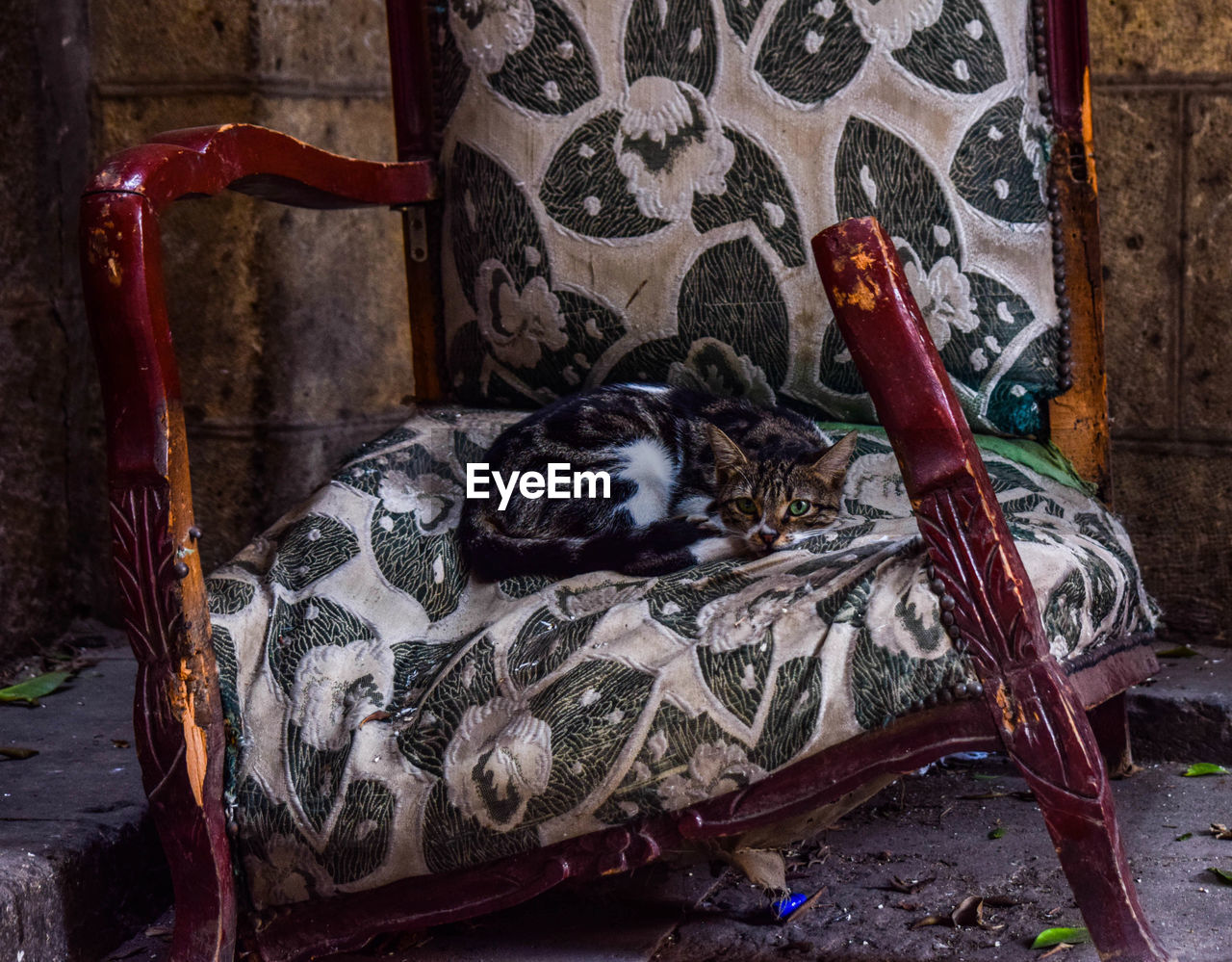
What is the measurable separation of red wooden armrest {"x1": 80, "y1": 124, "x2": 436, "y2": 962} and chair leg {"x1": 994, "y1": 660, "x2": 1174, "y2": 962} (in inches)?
32.5

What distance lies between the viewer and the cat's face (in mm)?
1738

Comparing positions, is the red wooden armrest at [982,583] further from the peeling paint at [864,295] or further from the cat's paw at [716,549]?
the cat's paw at [716,549]

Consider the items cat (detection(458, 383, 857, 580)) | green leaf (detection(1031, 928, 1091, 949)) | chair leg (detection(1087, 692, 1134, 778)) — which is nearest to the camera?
green leaf (detection(1031, 928, 1091, 949))

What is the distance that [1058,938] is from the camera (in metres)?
1.46

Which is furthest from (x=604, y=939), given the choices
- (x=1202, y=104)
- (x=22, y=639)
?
(x=1202, y=104)

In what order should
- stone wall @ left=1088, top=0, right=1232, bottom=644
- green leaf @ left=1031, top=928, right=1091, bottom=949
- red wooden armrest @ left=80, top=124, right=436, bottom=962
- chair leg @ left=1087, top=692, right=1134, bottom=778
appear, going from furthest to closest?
stone wall @ left=1088, top=0, right=1232, bottom=644 → chair leg @ left=1087, top=692, right=1134, bottom=778 → green leaf @ left=1031, top=928, right=1091, bottom=949 → red wooden armrest @ left=80, top=124, right=436, bottom=962

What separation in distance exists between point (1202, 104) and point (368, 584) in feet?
5.54

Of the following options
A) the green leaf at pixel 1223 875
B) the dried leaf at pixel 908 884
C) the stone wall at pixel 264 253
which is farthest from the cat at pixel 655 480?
the stone wall at pixel 264 253

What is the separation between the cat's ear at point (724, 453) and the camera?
71.2 inches

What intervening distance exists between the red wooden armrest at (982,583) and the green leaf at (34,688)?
67.3 inches

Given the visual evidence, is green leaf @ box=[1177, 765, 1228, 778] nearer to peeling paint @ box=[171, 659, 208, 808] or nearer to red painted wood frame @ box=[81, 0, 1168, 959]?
red painted wood frame @ box=[81, 0, 1168, 959]

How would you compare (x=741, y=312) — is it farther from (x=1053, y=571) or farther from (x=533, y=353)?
(x=1053, y=571)

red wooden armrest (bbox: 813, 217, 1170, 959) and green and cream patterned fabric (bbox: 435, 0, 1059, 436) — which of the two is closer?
red wooden armrest (bbox: 813, 217, 1170, 959)

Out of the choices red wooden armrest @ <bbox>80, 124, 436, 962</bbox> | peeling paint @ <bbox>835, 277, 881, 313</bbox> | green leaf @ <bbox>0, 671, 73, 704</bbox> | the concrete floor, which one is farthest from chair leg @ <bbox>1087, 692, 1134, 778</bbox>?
green leaf @ <bbox>0, 671, 73, 704</bbox>
